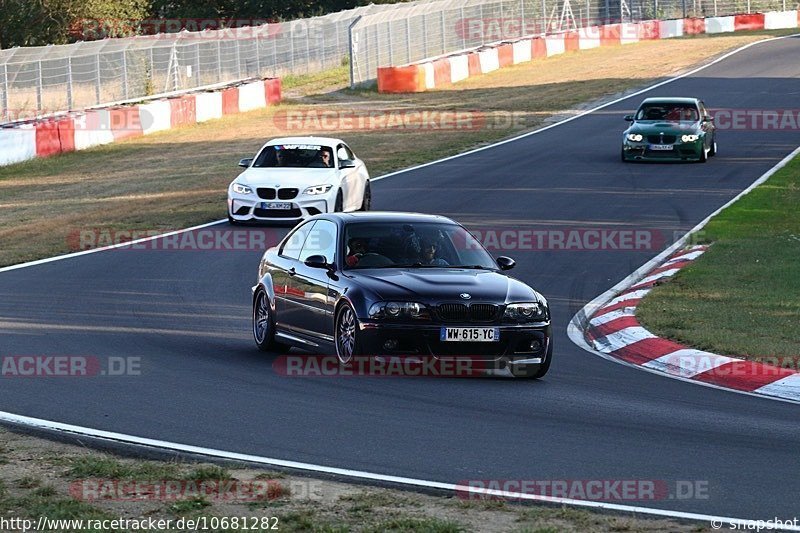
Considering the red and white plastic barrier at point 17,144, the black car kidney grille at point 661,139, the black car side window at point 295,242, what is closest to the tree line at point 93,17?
the red and white plastic barrier at point 17,144

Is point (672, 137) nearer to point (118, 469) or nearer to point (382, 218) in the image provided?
point (382, 218)

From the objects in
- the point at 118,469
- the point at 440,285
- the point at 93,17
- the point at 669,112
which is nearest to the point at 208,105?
the point at 669,112

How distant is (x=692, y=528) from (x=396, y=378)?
15.3ft

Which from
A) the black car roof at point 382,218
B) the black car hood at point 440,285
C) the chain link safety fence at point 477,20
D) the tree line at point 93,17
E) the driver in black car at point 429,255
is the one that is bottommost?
the black car hood at point 440,285

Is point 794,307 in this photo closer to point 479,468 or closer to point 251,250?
point 479,468

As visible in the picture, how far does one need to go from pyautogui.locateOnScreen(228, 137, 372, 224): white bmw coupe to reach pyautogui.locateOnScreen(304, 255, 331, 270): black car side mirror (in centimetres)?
1013

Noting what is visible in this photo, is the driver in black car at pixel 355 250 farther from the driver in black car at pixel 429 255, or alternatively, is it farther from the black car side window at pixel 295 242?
the black car side window at pixel 295 242

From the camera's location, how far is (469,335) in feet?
36.7

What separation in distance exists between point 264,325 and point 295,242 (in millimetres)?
844

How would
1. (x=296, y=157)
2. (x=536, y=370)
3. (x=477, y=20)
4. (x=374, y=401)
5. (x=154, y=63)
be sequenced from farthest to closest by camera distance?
(x=477, y=20)
(x=154, y=63)
(x=296, y=157)
(x=536, y=370)
(x=374, y=401)

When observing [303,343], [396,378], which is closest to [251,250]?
[303,343]

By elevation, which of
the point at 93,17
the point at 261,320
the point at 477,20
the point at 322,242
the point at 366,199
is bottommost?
the point at 366,199

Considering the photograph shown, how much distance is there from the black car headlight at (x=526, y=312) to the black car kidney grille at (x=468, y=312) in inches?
5.0

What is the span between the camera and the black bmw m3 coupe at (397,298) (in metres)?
11.2
